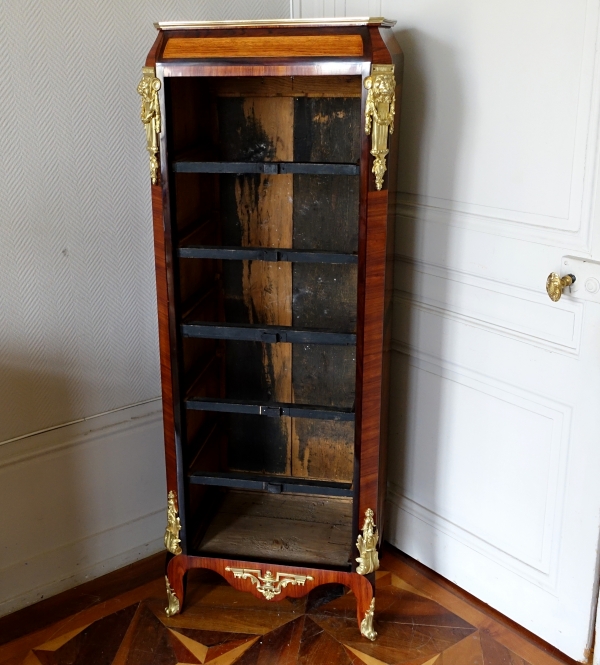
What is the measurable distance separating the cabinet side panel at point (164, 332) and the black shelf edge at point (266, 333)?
5 cm

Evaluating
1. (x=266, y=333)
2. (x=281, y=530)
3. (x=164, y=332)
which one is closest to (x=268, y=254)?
(x=266, y=333)

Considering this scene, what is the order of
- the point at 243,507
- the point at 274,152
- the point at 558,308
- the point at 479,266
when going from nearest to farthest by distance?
the point at 558,308 < the point at 479,266 < the point at 274,152 < the point at 243,507

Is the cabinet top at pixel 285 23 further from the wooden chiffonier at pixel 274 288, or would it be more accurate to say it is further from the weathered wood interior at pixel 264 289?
the weathered wood interior at pixel 264 289

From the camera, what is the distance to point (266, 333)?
1512 mm

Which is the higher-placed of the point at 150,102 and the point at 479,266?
the point at 150,102

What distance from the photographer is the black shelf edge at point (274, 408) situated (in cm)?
153

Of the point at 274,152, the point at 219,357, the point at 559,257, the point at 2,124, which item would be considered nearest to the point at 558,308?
the point at 559,257

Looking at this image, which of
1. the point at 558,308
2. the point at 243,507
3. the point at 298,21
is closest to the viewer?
the point at 298,21

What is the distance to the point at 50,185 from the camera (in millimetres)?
1607

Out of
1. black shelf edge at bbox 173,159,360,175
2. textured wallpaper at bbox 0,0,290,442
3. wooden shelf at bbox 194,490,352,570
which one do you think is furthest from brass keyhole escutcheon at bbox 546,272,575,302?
textured wallpaper at bbox 0,0,290,442

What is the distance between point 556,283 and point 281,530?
0.87 meters

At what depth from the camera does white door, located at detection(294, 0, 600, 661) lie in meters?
1.39

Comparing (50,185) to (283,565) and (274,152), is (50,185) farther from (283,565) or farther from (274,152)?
(283,565)

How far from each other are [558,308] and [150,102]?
2.95 feet
